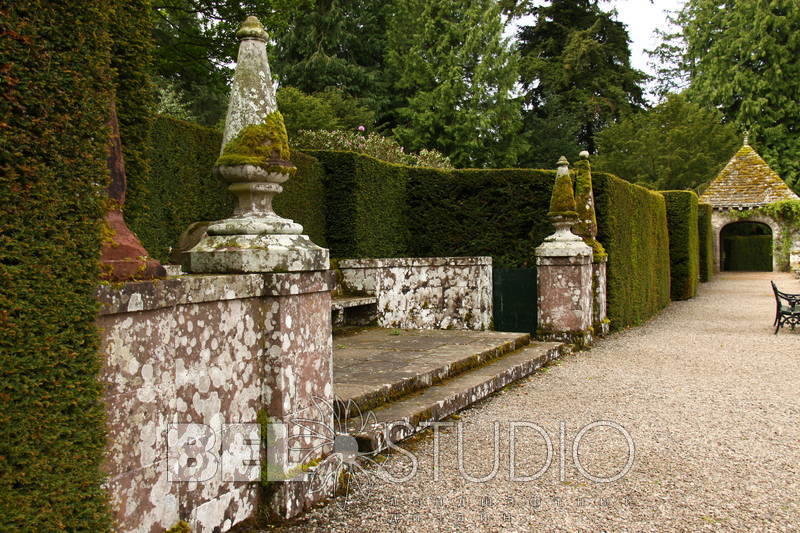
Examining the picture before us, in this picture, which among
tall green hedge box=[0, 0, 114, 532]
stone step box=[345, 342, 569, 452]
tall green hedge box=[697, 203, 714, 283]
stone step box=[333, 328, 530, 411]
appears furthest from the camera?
tall green hedge box=[697, 203, 714, 283]

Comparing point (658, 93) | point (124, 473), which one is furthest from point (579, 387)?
point (658, 93)

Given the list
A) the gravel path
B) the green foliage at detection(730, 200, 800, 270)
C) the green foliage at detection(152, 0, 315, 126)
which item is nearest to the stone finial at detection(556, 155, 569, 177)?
the gravel path

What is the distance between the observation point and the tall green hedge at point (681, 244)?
1809cm

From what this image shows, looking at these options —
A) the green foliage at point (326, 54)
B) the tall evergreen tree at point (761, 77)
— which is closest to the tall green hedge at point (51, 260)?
the green foliage at point (326, 54)

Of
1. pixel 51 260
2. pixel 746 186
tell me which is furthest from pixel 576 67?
pixel 51 260

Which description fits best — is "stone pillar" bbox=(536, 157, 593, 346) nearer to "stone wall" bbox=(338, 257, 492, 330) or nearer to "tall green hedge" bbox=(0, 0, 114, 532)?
"stone wall" bbox=(338, 257, 492, 330)

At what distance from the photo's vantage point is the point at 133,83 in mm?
3027

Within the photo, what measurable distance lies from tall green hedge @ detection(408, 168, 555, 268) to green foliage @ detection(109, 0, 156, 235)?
8.95 m

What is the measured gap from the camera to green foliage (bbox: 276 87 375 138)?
21484 mm

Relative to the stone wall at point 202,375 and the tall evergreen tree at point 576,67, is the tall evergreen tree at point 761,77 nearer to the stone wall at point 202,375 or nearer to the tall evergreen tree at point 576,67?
the tall evergreen tree at point 576,67

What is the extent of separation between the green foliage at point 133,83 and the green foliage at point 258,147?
1.32 ft

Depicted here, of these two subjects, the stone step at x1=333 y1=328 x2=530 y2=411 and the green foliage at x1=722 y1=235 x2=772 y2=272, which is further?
the green foliage at x1=722 y1=235 x2=772 y2=272

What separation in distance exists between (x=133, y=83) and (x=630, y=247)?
1069 centimetres

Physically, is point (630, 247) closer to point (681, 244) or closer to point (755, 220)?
point (681, 244)
